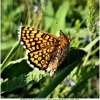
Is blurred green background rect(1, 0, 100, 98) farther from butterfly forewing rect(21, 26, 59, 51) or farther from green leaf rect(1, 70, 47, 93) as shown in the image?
green leaf rect(1, 70, 47, 93)

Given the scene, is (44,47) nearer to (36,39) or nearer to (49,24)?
(36,39)

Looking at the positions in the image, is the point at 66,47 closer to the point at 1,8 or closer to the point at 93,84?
the point at 93,84

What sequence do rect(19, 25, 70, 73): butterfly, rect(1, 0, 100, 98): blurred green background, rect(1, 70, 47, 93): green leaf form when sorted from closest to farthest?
rect(1, 70, 47, 93): green leaf, rect(19, 25, 70, 73): butterfly, rect(1, 0, 100, 98): blurred green background

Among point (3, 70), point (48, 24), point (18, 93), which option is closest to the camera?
point (3, 70)

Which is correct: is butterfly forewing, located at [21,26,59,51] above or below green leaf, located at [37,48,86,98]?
above

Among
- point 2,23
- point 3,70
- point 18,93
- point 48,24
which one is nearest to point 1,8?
point 2,23

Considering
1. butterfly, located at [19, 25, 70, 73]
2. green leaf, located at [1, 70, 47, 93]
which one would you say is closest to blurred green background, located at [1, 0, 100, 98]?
butterfly, located at [19, 25, 70, 73]

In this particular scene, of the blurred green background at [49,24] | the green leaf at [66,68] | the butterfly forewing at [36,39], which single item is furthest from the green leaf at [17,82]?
the blurred green background at [49,24]

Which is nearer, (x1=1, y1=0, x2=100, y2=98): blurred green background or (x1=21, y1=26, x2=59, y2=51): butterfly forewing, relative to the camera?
(x1=21, y1=26, x2=59, y2=51): butterfly forewing
